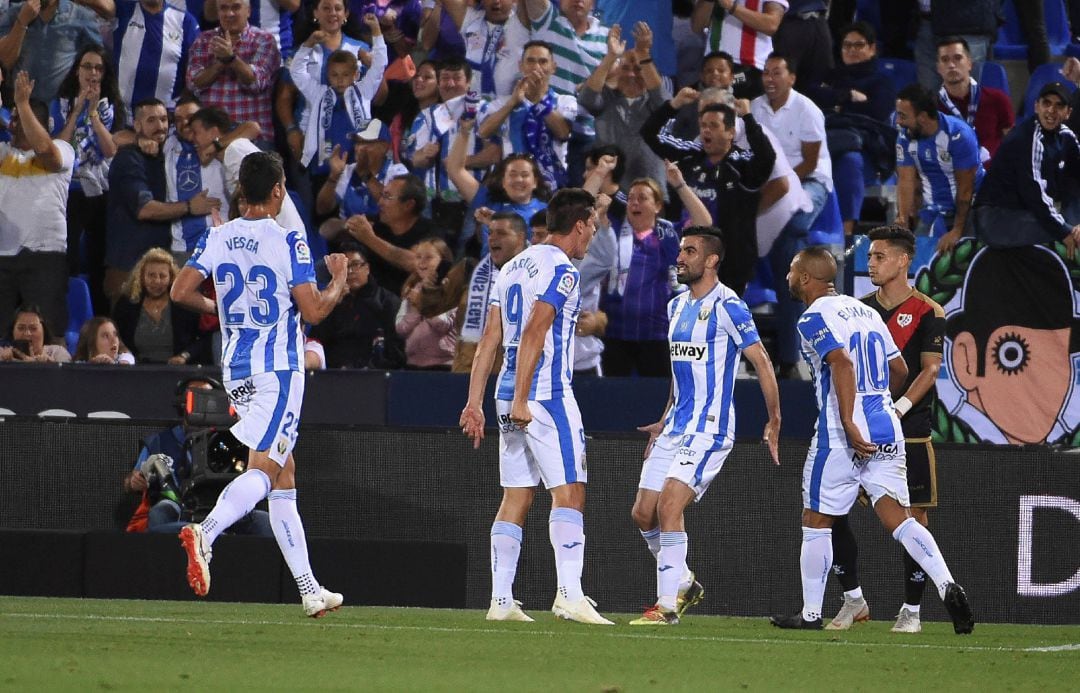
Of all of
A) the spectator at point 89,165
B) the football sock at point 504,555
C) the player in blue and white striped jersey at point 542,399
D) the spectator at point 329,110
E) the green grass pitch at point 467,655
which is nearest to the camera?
the green grass pitch at point 467,655

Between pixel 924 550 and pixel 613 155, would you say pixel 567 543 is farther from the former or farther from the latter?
pixel 613 155

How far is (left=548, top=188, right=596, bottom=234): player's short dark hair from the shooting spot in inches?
327

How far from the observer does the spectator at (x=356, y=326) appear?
1204 cm

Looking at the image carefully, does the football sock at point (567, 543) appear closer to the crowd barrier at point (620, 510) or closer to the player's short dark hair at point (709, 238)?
the player's short dark hair at point (709, 238)

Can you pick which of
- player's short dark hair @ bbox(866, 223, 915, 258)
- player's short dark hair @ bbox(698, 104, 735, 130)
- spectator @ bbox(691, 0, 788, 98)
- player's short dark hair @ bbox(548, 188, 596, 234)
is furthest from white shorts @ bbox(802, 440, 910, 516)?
spectator @ bbox(691, 0, 788, 98)

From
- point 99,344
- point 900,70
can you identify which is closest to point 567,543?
point 99,344

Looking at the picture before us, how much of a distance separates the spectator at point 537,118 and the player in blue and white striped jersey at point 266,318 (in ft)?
17.7

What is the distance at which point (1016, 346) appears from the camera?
457 inches

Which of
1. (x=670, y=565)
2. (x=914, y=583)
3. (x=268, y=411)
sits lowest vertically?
(x=914, y=583)

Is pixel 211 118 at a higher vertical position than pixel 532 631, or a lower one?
higher

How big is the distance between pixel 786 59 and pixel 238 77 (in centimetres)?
457

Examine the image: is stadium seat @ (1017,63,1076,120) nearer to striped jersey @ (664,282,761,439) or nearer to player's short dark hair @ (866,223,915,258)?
player's short dark hair @ (866,223,915,258)

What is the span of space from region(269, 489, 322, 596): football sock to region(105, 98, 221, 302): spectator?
5.34m

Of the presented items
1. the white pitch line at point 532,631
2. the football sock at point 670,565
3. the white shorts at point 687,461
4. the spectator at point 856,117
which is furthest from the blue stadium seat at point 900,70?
the white pitch line at point 532,631
